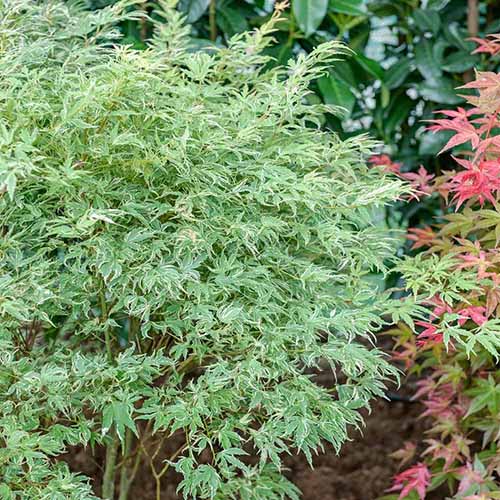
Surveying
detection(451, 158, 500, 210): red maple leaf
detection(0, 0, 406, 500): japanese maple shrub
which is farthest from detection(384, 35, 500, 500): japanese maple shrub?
detection(0, 0, 406, 500): japanese maple shrub

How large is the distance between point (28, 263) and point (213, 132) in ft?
1.57

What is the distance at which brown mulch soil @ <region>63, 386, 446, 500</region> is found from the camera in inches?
120

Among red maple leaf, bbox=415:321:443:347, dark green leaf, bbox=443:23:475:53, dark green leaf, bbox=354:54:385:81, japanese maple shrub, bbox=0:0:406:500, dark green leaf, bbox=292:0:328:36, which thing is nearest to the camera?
japanese maple shrub, bbox=0:0:406:500

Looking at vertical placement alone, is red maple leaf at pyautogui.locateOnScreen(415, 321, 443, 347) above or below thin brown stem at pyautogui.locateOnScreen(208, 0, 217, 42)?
below

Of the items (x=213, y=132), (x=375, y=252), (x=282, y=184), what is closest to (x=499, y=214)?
(x=375, y=252)

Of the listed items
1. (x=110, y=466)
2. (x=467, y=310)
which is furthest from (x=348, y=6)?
(x=110, y=466)

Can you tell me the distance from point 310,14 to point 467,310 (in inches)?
49.3

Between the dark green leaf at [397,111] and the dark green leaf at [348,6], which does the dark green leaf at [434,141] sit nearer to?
the dark green leaf at [397,111]

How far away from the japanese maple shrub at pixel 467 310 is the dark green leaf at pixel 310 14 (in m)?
0.66

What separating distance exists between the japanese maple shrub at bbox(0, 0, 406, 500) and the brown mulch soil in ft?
4.01

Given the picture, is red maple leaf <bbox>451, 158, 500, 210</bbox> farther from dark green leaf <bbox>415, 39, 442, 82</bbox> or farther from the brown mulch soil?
the brown mulch soil

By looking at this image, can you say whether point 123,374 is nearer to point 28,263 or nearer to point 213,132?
point 28,263

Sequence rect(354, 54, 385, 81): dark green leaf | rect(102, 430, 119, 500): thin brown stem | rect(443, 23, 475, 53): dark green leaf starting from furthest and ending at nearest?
rect(443, 23, 475, 53): dark green leaf
rect(354, 54, 385, 81): dark green leaf
rect(102, 430, 119, 500): thin brown stem

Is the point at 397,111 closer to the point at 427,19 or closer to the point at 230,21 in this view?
the point at 427,19
